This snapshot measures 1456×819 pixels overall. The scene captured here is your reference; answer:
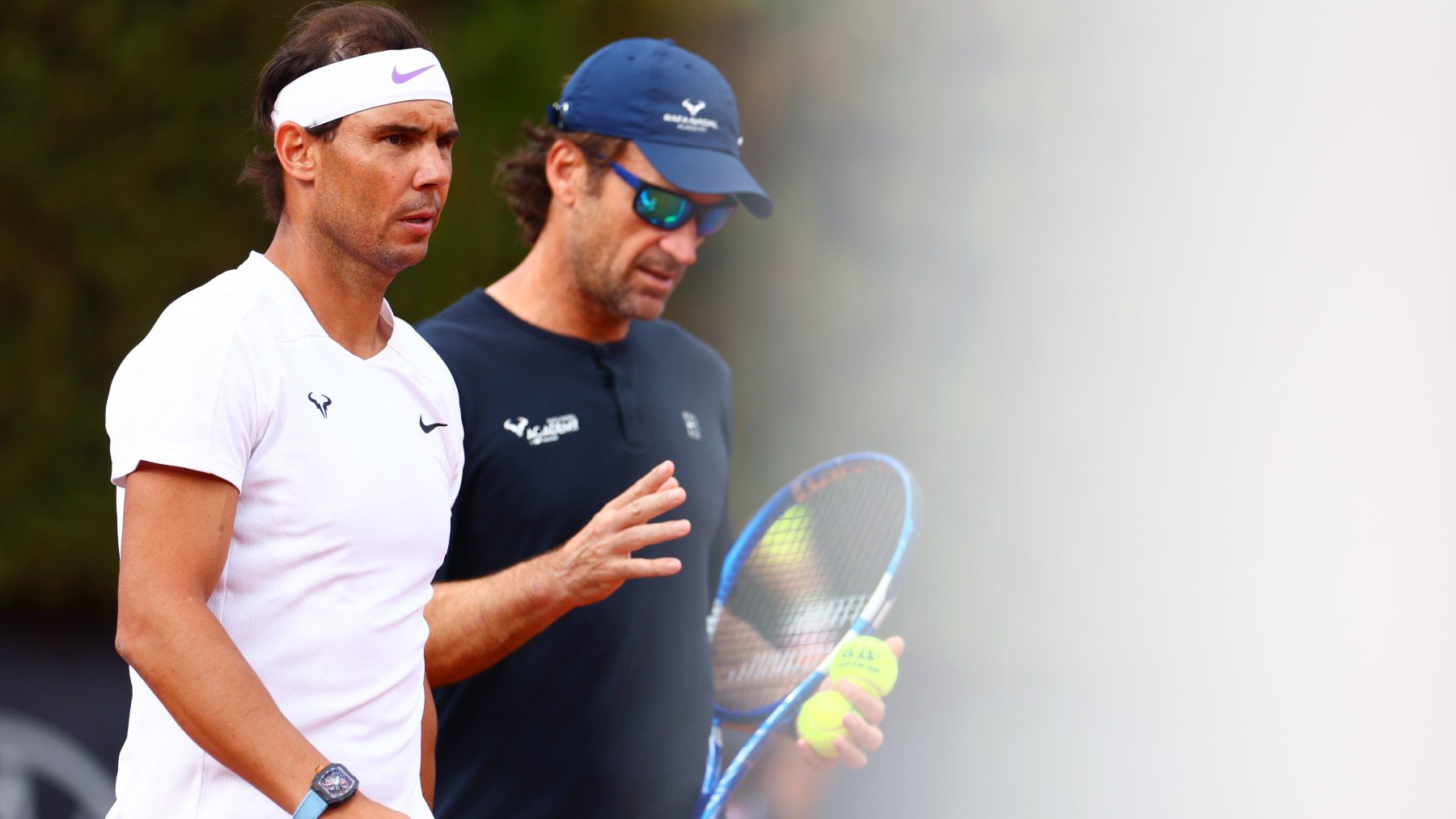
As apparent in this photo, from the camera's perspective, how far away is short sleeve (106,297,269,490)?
1568mm

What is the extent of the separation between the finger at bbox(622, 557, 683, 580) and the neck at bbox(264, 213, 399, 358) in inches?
20.6

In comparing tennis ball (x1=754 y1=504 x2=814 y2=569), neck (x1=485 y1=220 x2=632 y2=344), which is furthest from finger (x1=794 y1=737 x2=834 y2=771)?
neck (x1=485 y1=220 x2=632 y2=344)

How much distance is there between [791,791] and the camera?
120 inches

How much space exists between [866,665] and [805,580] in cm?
40

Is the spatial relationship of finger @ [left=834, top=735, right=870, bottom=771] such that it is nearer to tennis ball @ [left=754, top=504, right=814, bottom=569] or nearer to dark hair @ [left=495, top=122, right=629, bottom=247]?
tennis ball @ [left=754, top=504, right=814, bottom=569]

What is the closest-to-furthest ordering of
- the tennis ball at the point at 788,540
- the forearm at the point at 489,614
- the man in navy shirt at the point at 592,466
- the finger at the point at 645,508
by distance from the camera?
the finger at the point at 645,508 < the forearm at the point at 489,614 < the man in navy shirt at the point at 592,466 < the tennis ball at the point at 788,540

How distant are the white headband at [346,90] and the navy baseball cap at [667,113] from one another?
96cm

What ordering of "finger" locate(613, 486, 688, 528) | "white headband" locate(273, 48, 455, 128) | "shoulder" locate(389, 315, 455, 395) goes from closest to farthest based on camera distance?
"white headband" locate(273, 48, 455, 128)
"shoulder" locate(389, 315, 455, 395)
"finger" locate(613, 486, 688, 528)

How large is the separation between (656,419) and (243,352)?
120 centimetres

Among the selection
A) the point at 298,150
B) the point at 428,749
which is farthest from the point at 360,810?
the point at 298,150

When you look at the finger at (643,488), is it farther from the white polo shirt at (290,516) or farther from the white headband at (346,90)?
the white headband at (346,90)

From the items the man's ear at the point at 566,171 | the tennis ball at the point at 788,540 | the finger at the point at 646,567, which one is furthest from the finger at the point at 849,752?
the man's ear at the point at 566,171

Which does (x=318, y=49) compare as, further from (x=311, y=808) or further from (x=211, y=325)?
(x=311, y=808)

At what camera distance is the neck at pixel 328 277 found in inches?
71.7
